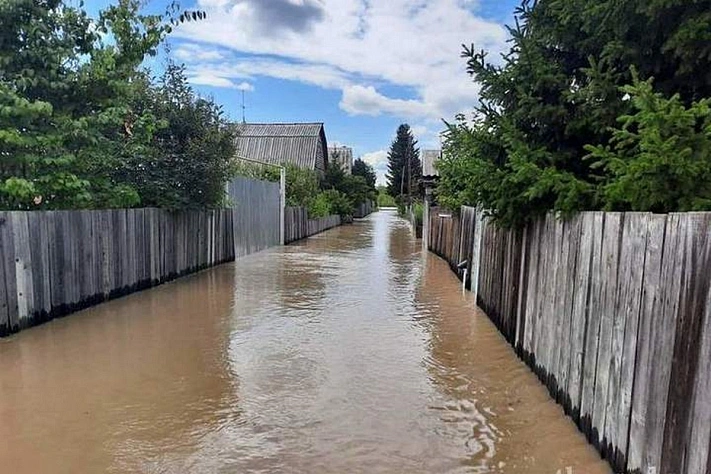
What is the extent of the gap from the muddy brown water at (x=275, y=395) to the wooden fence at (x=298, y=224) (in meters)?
13.2

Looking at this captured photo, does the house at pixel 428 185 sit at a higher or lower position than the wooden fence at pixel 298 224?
higher

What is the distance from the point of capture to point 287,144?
132ft

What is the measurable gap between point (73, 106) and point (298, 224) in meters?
15.1

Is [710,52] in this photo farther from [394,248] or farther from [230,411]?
[394,248]

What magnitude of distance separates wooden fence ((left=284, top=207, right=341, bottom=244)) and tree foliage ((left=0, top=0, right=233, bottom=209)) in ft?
35.5

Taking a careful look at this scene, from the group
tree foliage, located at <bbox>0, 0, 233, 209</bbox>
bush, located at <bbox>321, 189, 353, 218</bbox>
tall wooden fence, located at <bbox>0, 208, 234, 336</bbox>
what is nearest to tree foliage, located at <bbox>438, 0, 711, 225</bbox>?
tall wooden fence, located at <bbox>0, 208, 234, 336</bbox>

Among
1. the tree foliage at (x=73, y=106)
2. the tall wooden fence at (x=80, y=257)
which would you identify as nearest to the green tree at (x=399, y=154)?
the tall wooden fence at (x=80, y=257)

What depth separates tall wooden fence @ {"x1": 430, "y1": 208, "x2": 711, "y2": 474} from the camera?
2443mm

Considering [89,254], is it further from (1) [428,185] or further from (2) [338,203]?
(2) [338,203]

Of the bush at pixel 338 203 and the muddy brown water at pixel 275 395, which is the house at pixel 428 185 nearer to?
the bush at pixel 338 203

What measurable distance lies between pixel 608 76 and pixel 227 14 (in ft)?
34.5

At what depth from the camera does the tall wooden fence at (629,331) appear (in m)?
2.44

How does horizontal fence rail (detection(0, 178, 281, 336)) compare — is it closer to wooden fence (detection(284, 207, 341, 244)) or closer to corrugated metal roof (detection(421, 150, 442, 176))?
wooden fence (detection(284, 207, 341, 244))

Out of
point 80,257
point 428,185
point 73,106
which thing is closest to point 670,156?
point 80,257
